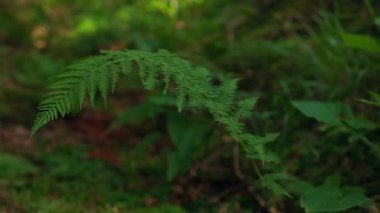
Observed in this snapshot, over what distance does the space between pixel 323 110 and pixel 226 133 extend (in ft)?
1.32

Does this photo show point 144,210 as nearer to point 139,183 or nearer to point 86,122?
point 139,183

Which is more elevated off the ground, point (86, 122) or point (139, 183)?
point (86, 122)

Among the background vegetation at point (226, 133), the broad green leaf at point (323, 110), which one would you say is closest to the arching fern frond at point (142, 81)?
the background vegetation at point (226, 133)

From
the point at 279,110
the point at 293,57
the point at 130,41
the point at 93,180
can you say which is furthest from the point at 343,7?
the point at 93,180

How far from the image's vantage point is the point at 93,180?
8.73 ft

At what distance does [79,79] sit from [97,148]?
1.32m

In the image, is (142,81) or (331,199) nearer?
(142,81)

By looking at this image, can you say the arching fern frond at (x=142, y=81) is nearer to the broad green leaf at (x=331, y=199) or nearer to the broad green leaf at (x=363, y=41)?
the broad green leaf at (x=331, y=199)

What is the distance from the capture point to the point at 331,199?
203 cm

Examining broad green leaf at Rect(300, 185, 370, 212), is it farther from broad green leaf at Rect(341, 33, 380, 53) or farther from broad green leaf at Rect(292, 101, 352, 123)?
broad green leaf at Rect(341, 33, 380, 53)

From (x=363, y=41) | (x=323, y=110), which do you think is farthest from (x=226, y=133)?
(x=363, y=41)

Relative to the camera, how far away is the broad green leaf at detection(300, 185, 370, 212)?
196 cm

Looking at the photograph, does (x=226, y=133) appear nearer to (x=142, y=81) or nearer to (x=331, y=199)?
(x=331, y=199)

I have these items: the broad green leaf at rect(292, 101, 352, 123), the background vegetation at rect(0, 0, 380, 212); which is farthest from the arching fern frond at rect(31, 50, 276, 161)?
the broad green leaf at rect(292, 101, 352, 123)
